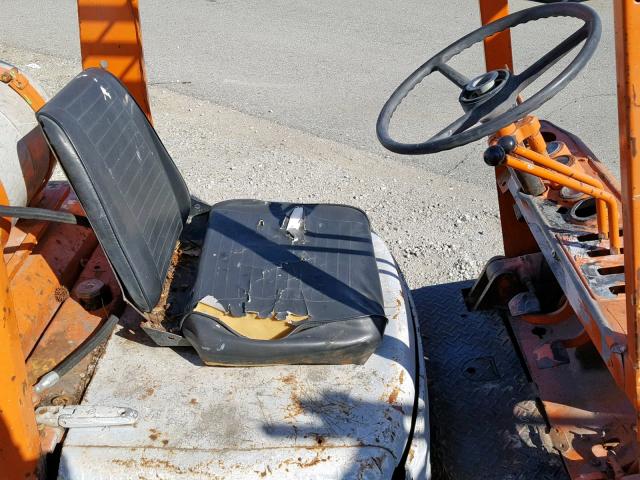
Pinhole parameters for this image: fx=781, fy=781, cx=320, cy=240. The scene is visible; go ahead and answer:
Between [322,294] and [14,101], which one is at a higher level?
[14,101]

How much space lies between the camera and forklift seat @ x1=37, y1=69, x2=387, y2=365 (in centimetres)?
220

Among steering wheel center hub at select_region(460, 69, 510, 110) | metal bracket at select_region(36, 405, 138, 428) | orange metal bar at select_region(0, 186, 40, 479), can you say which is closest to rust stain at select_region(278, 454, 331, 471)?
metal bracket at select_region(36, 405, 138, 428)

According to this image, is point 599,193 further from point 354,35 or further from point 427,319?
point 354,35

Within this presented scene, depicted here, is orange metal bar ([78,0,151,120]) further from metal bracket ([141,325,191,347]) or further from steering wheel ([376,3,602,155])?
metal bracket ([141,325,191,347])

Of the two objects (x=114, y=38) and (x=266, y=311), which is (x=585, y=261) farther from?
(x=114, y=38)

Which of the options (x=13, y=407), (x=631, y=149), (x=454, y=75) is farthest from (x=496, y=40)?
(x=13, y=407)

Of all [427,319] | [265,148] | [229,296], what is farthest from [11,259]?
[265,148]

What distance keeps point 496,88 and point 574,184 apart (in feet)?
1.23

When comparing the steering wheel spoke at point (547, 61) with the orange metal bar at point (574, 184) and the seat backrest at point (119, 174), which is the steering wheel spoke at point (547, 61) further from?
the seat backrest at point (119, 174)

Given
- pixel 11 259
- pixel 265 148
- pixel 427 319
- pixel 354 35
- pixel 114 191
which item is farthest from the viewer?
pixel 354 35

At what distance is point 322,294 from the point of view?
94.0 inches

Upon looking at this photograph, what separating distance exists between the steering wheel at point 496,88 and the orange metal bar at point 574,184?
0.52ft

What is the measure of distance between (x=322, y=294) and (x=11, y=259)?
98 centimetres

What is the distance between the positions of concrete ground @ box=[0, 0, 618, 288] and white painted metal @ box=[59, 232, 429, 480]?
1.88m
